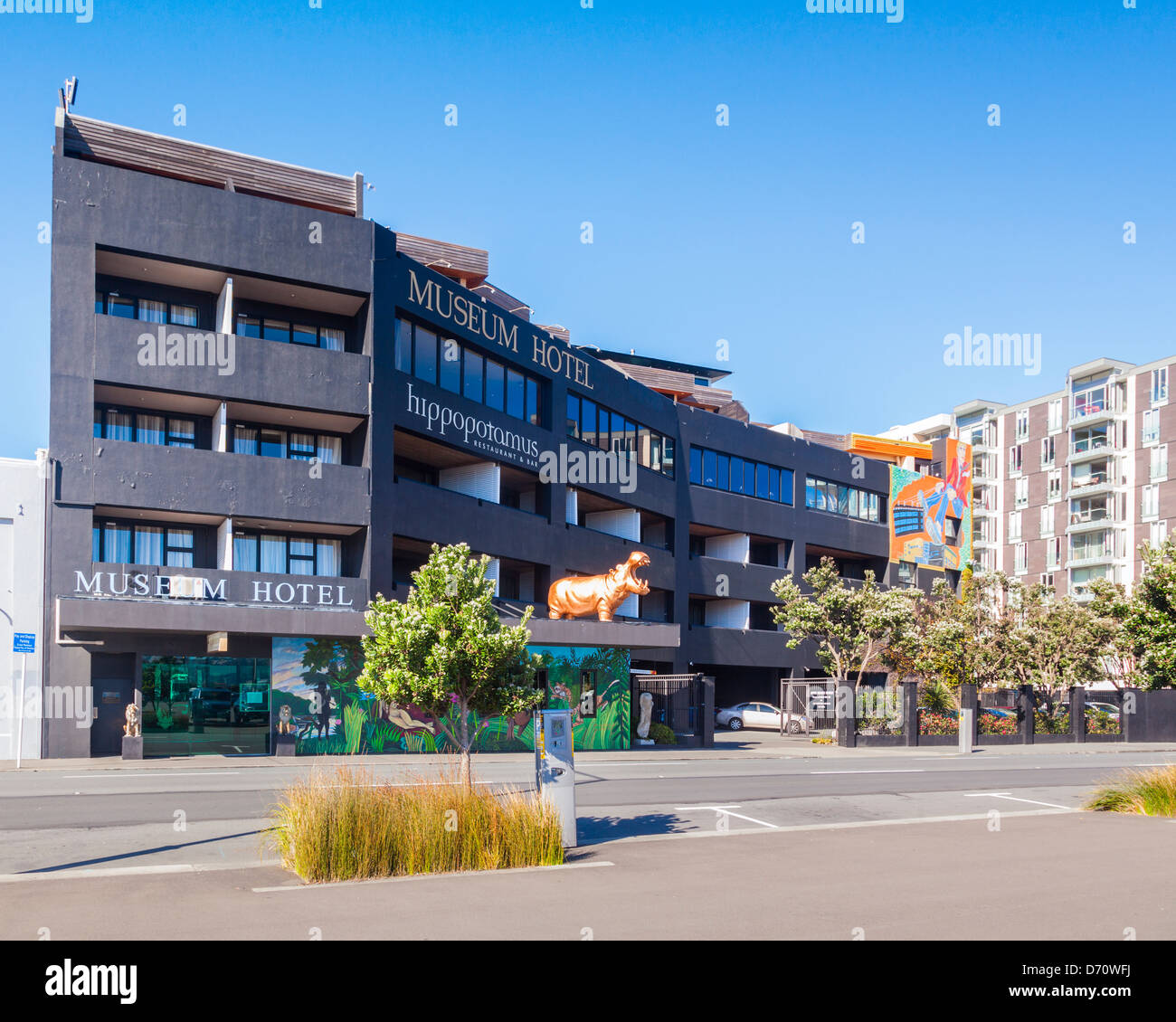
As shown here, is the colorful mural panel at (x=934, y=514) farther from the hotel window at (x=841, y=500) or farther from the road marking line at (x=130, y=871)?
the road marking line at (x=130, y=871)

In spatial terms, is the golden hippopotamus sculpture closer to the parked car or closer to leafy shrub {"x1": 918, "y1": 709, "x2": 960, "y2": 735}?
leafy shrub {"x1": 918, "y1": 709, "x2": 960, "y2": 735}

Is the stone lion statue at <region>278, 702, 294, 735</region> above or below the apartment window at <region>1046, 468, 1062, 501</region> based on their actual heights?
below

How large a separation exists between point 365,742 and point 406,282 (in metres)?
13.7

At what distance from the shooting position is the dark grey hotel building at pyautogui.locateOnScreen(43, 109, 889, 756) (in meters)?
27.9

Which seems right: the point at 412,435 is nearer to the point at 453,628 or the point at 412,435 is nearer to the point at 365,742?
the point at 365,742

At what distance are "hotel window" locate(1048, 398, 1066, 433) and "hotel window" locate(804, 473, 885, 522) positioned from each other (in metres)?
33.7

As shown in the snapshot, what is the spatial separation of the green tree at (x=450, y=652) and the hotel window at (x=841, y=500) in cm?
4402

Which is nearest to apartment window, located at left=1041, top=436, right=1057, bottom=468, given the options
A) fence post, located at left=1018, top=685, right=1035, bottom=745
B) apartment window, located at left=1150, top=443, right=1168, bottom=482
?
apartment window, located at left=1150, top=443, right=1168, bottom=482

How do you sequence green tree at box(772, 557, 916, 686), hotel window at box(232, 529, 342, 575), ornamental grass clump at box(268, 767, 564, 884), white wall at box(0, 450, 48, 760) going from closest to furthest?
ornamental grass clump at box(268, 767, 564, 884) < white wall at box(0, 450, 48, 760) < hotel window at box(232, 529, 342, 575) < green tree at box(772, 557, 916, 686)

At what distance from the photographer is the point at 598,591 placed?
35.7 m

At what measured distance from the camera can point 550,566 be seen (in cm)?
3950

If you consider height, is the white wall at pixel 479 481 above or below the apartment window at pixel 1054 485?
below

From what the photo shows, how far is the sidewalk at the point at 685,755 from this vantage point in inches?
1016

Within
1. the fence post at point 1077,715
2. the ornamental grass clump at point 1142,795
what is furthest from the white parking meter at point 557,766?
the fence post at point 1077,715
